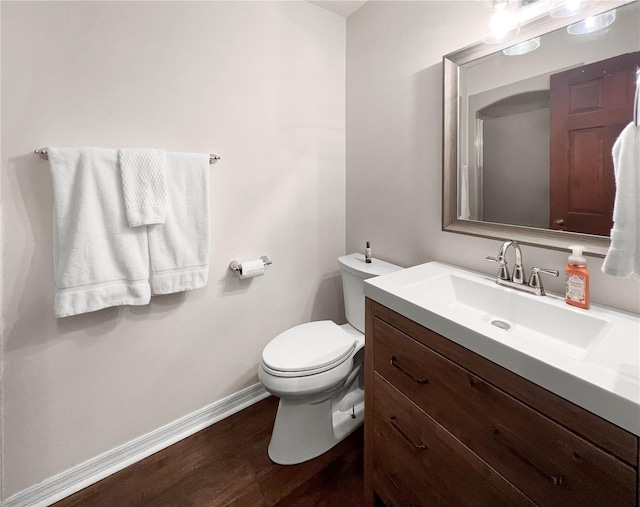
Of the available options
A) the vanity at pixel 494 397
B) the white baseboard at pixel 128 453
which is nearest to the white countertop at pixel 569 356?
the vanity at pixel 494 397

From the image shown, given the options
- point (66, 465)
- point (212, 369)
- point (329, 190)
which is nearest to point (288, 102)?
point (329, 190)

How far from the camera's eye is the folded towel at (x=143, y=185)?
4.13 feet

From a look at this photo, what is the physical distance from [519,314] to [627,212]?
1.58 ft

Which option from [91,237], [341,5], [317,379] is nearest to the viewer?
[91,237]

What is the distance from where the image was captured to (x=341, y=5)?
5.88 feet

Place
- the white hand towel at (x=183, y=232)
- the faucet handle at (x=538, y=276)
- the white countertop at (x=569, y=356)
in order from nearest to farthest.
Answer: the white countertop at (x=569, y=356), the faucet handle at (x=538, y=276), the white hand towel at (x=183, y=232)

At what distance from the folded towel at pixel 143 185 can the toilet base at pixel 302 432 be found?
3.29 feet

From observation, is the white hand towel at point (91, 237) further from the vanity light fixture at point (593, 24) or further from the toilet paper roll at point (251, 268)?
the vanity light fixture at point (593, 24)

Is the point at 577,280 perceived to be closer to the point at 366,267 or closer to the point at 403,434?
the point at 403,434

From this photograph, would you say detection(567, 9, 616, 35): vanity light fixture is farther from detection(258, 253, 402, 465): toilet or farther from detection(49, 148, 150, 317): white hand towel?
detection(49, 148, 150, 317): white hand towel

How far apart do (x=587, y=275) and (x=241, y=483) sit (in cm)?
153

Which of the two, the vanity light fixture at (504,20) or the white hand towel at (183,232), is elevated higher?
the vanity light fixture at (504,20)

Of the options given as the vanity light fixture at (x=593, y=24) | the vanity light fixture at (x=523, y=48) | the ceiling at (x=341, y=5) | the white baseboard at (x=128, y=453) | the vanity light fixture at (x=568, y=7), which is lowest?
the white baseboard at (x=128, y=453)

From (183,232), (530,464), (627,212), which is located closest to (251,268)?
(183,232)
